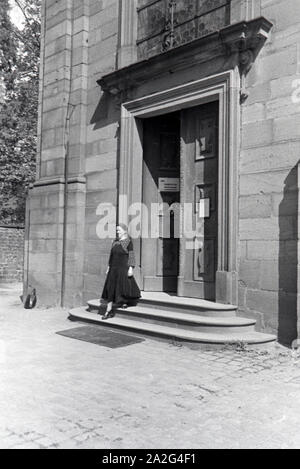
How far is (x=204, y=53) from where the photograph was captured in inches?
294

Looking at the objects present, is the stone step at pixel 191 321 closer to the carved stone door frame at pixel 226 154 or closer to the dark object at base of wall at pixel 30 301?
the carved stone door frame at pixel 226 154

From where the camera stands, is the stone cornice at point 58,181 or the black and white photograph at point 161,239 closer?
the black and white photograph at point 161,239

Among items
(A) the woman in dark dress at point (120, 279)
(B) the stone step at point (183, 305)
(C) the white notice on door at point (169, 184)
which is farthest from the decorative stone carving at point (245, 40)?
(B) the stone step at point (183, 305)

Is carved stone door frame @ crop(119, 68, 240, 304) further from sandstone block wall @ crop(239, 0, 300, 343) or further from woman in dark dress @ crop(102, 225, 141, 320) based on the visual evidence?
woman in dark dress @ crop(102, 225, 141, 320)

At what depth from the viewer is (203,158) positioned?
805 cm

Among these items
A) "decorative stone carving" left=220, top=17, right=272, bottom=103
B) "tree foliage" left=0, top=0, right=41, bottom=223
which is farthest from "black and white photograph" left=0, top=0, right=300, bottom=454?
"tree foliage" left=0, top=0, right=41, bottom=223

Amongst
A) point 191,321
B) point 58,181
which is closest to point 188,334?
point 191,321

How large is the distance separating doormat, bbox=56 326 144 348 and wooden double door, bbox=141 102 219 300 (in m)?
1.66

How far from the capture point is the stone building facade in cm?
662

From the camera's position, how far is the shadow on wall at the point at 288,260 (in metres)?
6.27

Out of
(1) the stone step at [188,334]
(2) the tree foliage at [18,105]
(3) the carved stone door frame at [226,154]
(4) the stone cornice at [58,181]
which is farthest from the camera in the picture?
(2) the tree foliage at [18,105]

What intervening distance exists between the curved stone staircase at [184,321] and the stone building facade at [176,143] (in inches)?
12.7

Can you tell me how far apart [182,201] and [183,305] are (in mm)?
2086
